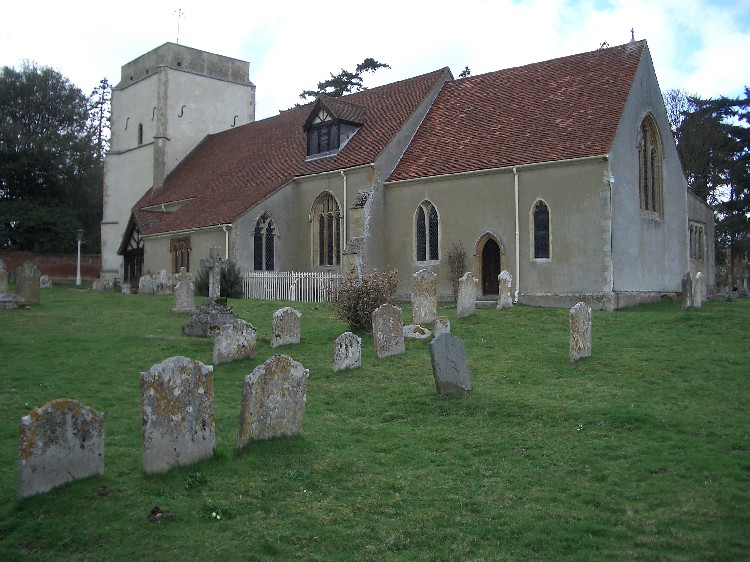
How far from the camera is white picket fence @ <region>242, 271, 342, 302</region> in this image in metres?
24.4

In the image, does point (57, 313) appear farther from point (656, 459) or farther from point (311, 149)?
point (656, 459)

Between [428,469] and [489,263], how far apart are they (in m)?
17.0

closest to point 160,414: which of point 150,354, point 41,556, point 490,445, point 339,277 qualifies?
point 41,556

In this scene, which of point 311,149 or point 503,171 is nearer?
point 503,171

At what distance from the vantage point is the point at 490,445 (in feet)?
27.7

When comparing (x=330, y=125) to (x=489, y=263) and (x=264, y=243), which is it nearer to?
(x=264, y=243)

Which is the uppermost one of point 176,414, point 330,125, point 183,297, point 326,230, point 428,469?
point 330,125

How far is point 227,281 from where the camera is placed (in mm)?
26734

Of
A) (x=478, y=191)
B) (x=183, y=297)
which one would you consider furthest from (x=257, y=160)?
(x=183, y=297)

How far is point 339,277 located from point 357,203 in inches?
128

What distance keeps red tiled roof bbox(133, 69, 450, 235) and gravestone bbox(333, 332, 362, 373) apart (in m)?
14.2

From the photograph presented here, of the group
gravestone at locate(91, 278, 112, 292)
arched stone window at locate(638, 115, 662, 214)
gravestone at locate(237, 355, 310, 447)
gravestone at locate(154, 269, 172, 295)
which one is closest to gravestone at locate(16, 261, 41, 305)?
gravestone at locate(154, 269, 172, 295)

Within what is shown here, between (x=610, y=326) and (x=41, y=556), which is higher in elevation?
(x=610, y=326)

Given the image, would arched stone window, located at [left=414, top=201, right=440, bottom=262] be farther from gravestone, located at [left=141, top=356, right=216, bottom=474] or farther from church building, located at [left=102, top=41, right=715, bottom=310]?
gravestone, located at [left=141, top=356, right=216, bottom=474]
